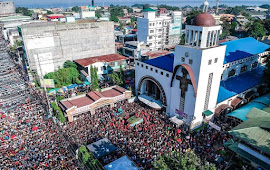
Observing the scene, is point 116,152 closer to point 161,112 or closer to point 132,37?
point 161,112

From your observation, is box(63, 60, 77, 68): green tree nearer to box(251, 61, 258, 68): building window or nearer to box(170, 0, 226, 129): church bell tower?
box(170, 0, 226, 129): church bell tower

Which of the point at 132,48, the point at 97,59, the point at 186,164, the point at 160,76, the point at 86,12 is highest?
the point at 86,12

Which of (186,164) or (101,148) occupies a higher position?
(186,164)

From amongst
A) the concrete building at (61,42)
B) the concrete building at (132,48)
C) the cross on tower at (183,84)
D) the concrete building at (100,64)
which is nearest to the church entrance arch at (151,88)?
the cross on tower at (183,84)

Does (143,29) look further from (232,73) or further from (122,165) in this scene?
(122,165)

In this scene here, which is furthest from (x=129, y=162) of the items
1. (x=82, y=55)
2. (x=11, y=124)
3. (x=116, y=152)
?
(x=82, y=55)

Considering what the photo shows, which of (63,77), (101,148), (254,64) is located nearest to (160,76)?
(101,148)

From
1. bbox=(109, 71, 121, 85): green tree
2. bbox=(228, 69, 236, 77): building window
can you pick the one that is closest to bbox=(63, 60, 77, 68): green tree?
bbox=(109, 71, 121, 85): green tree
